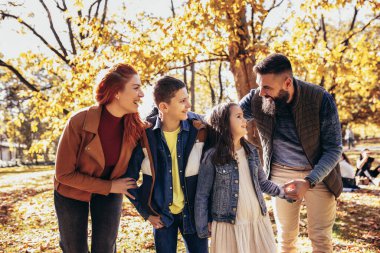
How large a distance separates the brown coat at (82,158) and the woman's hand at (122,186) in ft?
0.14

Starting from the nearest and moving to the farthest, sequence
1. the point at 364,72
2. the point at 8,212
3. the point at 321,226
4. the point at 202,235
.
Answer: the point at 202,235 < the point at 321,226 < the point at 364,72 < the point at 8,212

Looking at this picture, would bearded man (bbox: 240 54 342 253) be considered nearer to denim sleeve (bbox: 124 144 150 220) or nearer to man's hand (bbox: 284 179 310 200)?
man's hand (bbox: 284 179 310 200)

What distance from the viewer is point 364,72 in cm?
754

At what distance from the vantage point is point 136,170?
3.09 meters

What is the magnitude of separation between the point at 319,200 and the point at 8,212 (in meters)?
8.80

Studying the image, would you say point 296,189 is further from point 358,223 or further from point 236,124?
point 358,223

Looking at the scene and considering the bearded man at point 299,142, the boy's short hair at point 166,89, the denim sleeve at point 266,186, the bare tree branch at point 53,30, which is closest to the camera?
the boy's short hair at point 166,89

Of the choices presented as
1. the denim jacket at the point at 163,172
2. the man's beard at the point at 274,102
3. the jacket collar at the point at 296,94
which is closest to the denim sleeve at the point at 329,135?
the jacket collar at the point at 296,94

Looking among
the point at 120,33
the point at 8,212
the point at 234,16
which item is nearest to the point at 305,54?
the point at 234,16

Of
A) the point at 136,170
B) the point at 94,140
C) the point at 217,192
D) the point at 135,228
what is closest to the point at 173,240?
the point at 217,192

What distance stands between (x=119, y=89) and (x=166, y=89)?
39 cm

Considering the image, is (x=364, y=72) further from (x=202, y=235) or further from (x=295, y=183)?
(x=202, y=235)

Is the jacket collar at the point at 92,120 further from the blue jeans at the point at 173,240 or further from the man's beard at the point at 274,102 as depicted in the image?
the man's beard at the point at 274,102

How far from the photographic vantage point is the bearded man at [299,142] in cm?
329
